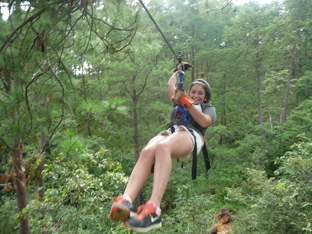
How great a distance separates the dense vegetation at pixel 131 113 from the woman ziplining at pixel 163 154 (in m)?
0.83

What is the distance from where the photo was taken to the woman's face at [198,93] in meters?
2.36

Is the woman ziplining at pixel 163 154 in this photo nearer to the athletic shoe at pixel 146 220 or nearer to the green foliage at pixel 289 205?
the athletic shoe at pixel 146 220

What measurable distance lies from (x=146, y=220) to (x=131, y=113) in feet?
26.0

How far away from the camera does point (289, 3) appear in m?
7.95

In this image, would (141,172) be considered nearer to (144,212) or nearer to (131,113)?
(144,212)

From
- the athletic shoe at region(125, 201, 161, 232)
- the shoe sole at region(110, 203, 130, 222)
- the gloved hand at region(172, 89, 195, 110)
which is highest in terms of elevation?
the gloved hand at region(172, 89, 195, 110)

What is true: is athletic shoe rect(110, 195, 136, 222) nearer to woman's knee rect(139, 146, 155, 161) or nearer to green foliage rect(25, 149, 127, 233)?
woman's knee rect(139, 146, 155, 161)

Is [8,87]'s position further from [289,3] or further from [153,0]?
[289,3]

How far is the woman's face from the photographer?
2.36 metres

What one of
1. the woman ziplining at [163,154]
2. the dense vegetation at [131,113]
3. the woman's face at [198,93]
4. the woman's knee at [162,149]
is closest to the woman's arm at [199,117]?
the woman ziplining at [163,154]

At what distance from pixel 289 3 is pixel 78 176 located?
29.7 ft

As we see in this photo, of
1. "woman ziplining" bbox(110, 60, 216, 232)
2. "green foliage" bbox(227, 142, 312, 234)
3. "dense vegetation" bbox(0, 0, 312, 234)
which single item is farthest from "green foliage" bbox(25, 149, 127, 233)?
"green foliage" bbox(227, 142, 312, 234)

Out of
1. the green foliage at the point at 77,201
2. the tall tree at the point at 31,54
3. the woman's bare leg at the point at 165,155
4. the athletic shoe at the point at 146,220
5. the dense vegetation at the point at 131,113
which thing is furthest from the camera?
the green foliage at the point at 77,201

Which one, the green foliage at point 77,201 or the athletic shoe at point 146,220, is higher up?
the athletic shoe at point 146,220
